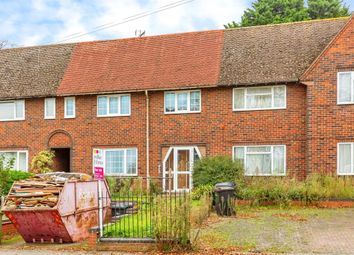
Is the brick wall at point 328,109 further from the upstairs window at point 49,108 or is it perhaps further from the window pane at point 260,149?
the upstairs window at point 49,108

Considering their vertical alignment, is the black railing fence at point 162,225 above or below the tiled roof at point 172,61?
below

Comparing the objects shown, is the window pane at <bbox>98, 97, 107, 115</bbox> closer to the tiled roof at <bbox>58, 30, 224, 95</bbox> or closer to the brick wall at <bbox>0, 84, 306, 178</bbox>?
the brick wall at <bbox>0, 84, 306, 178</bbox>

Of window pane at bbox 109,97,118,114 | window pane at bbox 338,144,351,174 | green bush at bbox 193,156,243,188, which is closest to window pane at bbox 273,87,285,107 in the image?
window pane at bbox 338,144,351,174

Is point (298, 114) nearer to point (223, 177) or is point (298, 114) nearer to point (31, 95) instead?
point (223, 177)

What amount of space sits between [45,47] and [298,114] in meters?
15.5

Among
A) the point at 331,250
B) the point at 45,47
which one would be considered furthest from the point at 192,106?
the point at 331,250

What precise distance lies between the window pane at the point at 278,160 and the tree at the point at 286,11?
26143 mm

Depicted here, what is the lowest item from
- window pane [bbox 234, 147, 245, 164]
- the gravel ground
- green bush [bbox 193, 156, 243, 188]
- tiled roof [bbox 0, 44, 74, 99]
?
the gravel ground

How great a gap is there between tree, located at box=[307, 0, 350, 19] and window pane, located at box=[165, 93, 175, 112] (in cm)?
2898

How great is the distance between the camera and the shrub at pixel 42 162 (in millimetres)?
27422

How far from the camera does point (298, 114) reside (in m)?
24.8

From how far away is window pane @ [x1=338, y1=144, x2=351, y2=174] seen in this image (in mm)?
23609

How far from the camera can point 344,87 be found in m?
23.8

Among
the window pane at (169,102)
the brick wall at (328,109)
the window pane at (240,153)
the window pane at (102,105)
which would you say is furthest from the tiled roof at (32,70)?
the brick wall at (328,109)
